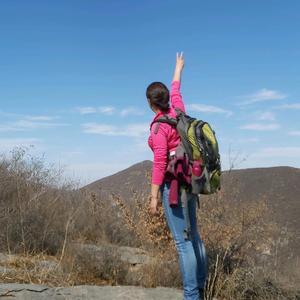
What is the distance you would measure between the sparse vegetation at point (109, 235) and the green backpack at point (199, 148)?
1.23 meters

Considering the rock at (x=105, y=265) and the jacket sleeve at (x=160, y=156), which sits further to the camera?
the rock at (x=105, y=265)

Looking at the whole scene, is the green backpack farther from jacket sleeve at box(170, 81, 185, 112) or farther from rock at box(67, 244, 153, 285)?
rock at box(67, 244, 153, 285)

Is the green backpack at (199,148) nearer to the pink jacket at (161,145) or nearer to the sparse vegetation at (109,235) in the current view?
the pink jacket at (161,145)

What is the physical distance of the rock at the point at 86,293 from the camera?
15.7ft

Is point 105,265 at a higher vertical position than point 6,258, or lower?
lower

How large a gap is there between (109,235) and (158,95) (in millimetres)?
4670

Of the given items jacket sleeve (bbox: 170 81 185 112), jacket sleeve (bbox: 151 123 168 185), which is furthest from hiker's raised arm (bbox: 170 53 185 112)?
jacket sleeve (bbox: 151 123 168 185)

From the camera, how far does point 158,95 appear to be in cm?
463

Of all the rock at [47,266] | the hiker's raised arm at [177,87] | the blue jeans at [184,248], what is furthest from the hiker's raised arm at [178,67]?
the rock at [47,266]

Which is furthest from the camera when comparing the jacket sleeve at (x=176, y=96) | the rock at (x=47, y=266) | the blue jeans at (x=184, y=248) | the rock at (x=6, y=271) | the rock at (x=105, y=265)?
the rock at (x=105, y=265)

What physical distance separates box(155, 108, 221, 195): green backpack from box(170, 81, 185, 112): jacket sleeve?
38 cm

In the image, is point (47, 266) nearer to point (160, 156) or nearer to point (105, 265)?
point (105, 265)

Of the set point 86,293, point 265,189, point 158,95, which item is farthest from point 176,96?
point 265,189

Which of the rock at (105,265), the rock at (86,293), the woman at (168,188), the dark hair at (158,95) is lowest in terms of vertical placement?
the rock at (86,293)
